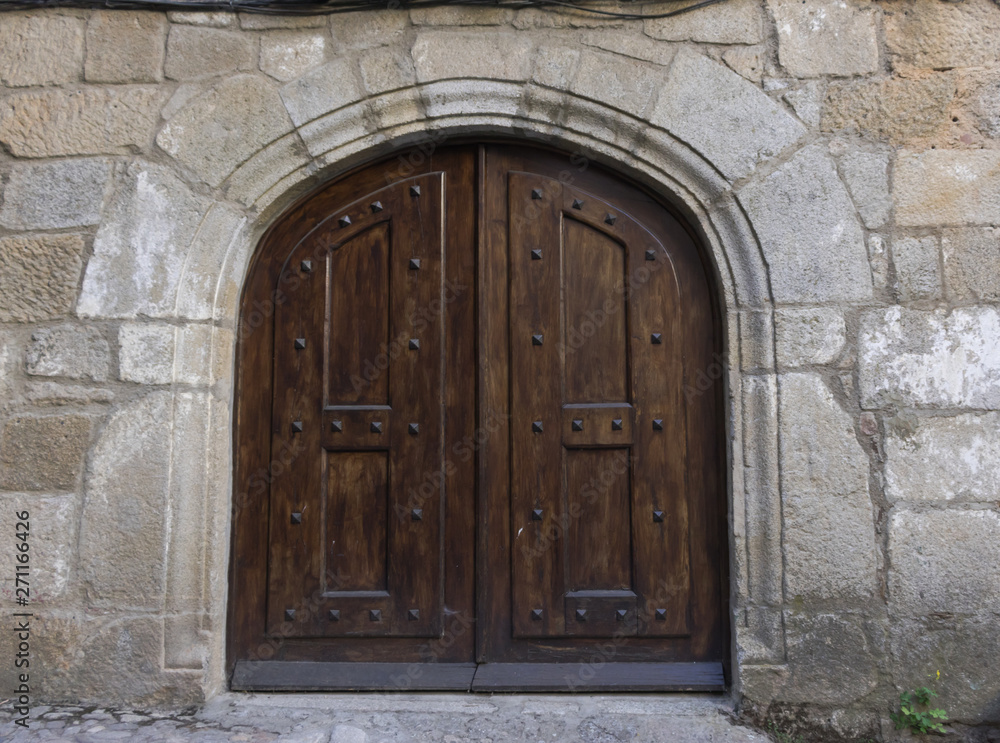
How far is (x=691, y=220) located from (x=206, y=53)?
1.80m

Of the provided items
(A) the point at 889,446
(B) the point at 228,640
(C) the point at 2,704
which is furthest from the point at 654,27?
(C) the point at 2,704

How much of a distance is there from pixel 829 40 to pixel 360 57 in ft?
5.20

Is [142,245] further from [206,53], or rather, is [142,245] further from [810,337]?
[810,337]

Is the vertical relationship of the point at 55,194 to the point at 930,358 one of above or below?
above

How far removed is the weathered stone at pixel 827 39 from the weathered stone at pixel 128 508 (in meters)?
2.38

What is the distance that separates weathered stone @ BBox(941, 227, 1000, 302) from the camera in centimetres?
217

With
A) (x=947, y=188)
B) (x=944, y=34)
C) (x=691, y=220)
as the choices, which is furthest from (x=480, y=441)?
(x=944, y=34)

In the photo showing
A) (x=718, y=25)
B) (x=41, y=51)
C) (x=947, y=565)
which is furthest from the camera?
(x=41, y=51)

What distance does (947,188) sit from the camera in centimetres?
221

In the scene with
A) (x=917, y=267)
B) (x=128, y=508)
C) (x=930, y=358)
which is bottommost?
(x=128, y=508)

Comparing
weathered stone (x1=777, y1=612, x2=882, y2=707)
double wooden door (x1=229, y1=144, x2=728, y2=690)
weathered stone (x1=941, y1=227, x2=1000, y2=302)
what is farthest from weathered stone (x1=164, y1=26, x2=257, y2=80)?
weathered stone (x1=777, y1=612, x2=882, y2=707)

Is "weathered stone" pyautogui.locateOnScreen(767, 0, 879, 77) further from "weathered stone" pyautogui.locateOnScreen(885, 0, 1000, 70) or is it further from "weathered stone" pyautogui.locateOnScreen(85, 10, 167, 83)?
"weathered stone" pyautogui.locateOnScreen(85, 10, 167, 83)

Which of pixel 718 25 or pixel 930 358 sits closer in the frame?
pixel 930 358

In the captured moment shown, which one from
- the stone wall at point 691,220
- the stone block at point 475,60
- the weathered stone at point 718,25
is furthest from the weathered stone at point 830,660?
the stone block at point 475,60
